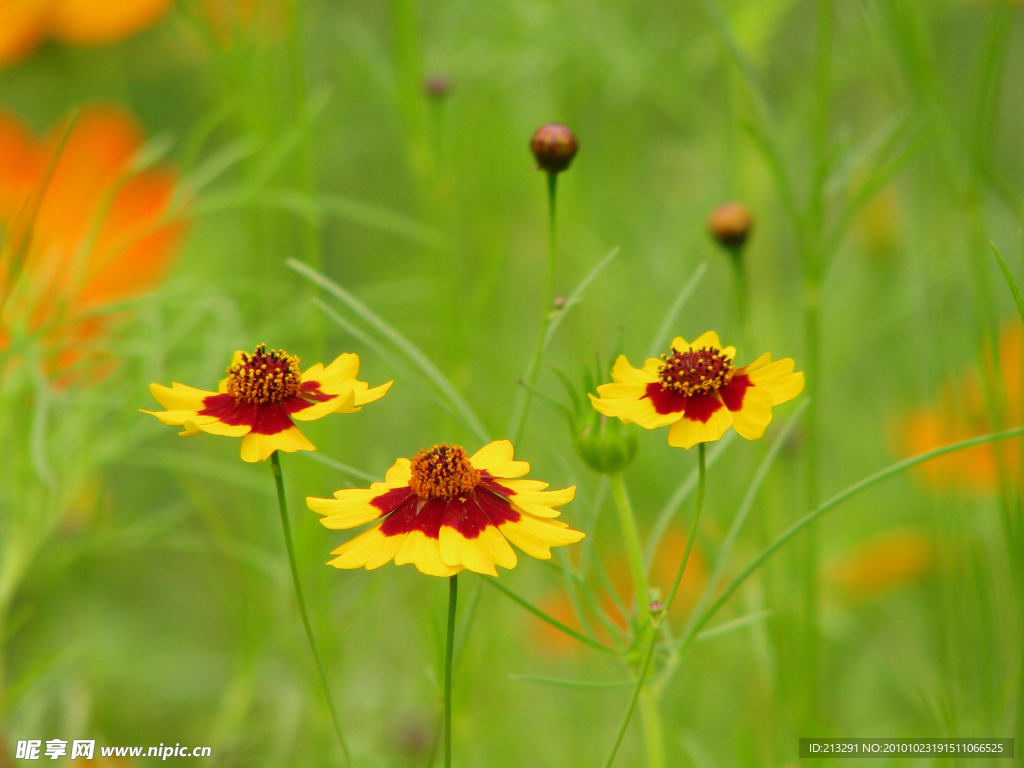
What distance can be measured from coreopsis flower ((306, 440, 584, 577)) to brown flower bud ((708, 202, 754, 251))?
0.19 meters

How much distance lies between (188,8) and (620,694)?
2.11ft

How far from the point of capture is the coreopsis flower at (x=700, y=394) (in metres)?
0.31

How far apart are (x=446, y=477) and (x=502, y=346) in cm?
55

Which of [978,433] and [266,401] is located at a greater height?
[978,433]

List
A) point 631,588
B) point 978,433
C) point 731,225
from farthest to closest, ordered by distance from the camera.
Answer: point 631,588, point 978,433, point 731,225

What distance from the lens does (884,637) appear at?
0.97 metres

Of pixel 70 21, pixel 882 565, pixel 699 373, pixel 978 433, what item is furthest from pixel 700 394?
pixel 70 21

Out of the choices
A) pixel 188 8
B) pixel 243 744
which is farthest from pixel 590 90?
pixel 243 744

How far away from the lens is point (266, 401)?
1.11 ft

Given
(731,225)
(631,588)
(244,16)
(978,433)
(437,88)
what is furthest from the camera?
(631,588)

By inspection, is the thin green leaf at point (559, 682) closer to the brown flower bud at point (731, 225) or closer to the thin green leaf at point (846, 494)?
the thin green leaf at point (846, 494)

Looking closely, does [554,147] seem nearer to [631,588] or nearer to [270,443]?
[270,443]

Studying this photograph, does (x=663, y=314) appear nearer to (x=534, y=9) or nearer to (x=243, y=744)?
(x=534, y=9)

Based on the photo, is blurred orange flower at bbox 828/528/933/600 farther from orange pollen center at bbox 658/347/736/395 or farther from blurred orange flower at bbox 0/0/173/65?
blurred orange flower at bbox 0/0/173/65
